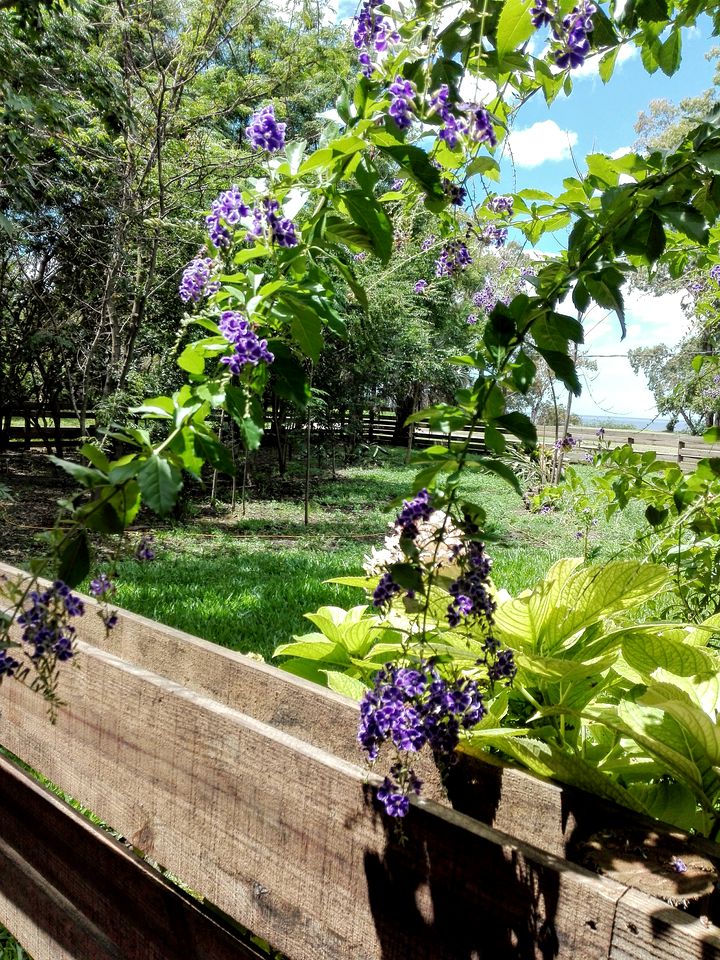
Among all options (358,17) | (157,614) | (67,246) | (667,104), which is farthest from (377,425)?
(358,17)

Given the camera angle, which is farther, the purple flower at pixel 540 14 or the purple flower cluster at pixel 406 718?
the purple flower at pixel 540 14

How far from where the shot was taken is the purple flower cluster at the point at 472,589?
751 mm

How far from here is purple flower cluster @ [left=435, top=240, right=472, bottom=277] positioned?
1405mm

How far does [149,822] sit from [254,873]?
0.69 ft

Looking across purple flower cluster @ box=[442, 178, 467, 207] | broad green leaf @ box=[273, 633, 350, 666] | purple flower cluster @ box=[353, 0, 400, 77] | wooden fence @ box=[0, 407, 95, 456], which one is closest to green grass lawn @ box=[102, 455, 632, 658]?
A: broad green leaf @ box=[273, 633, 350, 666]

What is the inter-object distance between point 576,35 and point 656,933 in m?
0.90

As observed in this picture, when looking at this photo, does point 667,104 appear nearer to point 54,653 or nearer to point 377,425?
point 377,425

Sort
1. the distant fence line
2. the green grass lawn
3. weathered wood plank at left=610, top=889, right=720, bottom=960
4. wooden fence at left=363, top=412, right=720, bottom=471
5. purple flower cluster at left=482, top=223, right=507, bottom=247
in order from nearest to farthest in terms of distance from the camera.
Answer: weathered wood plank at left=610, top=889, right=720, bottom=960, purple flower cluster at left=482, top=223, right=507, bottom=247, the green grass lawn, the distant fence line, wooden fence at left=363, top=412, right=720, bottom=471

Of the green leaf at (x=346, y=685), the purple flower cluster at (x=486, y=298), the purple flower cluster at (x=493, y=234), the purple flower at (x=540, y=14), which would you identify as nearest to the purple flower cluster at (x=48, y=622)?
the green leaf at (x=346, y=685)

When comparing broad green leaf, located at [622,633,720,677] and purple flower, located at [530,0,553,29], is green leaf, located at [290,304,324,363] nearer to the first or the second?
purple flower, located at [530,0,553,29]

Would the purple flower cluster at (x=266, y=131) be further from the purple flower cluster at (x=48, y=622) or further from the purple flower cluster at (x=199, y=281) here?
the purple flower cluster at (x=48, y=622)

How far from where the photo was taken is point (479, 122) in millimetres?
836

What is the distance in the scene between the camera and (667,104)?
59.2ft

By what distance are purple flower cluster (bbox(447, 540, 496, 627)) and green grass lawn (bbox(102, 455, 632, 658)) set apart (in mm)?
939
